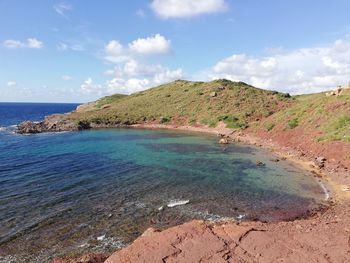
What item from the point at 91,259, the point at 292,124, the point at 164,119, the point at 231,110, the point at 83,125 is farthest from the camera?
the point at 164,119

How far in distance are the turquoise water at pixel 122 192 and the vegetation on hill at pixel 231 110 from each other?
13.8 metres

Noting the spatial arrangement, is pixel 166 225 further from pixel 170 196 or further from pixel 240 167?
pixel 240 167

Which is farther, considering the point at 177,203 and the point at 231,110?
the point at 231,110

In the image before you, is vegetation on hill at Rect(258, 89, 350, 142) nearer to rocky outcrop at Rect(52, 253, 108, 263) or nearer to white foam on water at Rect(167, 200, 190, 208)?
white foam on water at Rect(167, 200, 190, 208)

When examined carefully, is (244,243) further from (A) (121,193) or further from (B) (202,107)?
(B) (202,107)

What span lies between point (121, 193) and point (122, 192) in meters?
0.32

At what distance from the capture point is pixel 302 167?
44.2 metres

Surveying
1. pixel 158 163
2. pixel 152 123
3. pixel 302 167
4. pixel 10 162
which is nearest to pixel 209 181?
pixel 158 163

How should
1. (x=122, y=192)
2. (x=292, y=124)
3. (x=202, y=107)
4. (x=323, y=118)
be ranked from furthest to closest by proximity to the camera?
(x=202, y=107), (x=292, y=124), (x=323, y=118), (x=122, y=192)

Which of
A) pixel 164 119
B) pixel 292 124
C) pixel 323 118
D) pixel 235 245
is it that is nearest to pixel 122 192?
pixel 235 245

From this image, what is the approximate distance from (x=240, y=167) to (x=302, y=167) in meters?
8.19

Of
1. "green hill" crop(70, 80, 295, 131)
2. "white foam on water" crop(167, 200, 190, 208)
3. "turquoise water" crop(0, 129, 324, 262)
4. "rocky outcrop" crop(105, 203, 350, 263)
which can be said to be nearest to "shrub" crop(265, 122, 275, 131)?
"green hill" crop(70, 80, 295, 131)

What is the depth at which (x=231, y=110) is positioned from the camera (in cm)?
9200

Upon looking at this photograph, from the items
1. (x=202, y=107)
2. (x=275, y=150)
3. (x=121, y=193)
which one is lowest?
(x=121, y=193)
